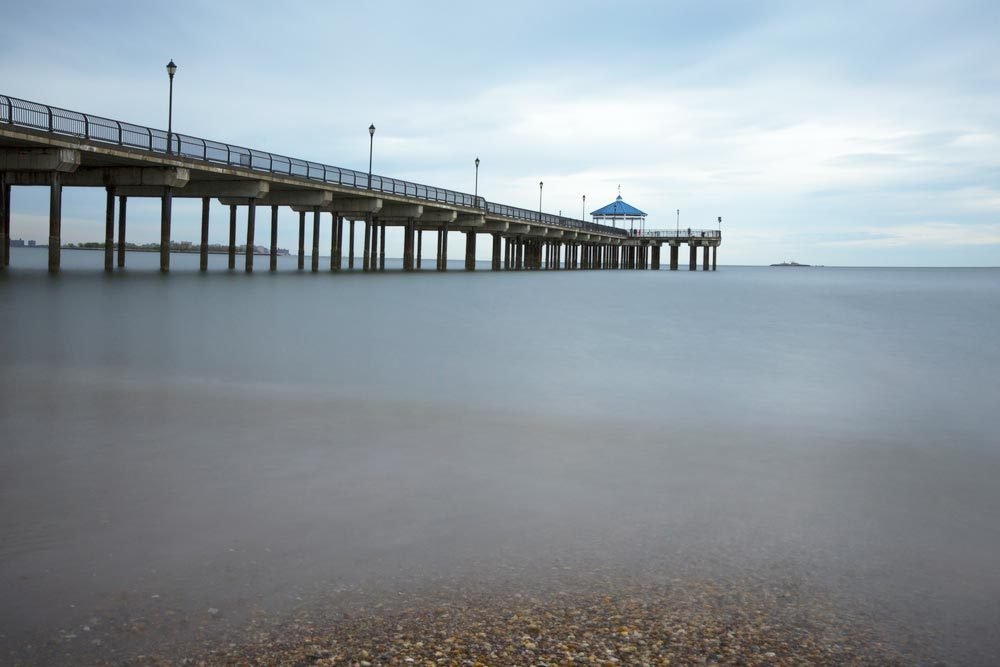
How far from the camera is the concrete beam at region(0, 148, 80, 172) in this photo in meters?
28.6

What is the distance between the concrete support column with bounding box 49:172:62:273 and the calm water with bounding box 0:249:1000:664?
18262 mm

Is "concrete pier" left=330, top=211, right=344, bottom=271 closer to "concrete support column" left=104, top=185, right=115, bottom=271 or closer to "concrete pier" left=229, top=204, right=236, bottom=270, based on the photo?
"concrete pier" left=229, top=204, right=236, bottom=270

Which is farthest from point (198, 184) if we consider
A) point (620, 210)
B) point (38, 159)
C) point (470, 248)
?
point (620, 210)

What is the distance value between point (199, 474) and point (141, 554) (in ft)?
5.09

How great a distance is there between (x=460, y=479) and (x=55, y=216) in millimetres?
30364

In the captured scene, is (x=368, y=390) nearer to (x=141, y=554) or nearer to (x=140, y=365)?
(x=140, y=365)

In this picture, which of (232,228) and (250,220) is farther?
(232,228)

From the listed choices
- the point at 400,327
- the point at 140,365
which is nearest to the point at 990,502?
the point at 140,365

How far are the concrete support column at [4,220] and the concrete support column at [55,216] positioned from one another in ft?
8.28

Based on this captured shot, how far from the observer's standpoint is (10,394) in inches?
336

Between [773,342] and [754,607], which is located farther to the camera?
[773,342]

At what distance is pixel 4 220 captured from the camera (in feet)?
114

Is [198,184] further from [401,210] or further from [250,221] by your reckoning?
[401,210]

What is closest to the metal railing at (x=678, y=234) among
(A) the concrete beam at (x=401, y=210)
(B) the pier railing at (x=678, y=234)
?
(B) the pier railing at (x=678, y=234)
